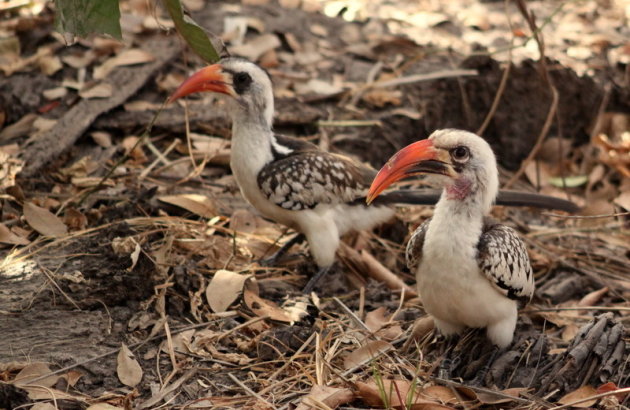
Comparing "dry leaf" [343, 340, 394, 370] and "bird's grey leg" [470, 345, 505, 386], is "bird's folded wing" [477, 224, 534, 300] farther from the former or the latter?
"dry leaf" [343, 340, 394, 370]

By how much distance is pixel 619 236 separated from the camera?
576 cm

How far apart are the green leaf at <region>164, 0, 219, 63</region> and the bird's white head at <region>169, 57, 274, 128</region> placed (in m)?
0.93

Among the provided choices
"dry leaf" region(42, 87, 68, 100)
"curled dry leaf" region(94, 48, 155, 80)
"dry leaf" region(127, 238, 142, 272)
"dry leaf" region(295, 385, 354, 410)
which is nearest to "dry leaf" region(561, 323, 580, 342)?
"dry leaf" region(295, 385, 354, 410)

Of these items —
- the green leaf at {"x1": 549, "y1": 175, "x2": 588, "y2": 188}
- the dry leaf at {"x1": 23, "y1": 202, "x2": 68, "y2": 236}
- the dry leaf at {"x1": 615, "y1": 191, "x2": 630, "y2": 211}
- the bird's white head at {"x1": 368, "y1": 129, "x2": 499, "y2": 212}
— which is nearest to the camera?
the bird's white head at {"x1": 368, "y1": 129, "x2": 499, "y2": 212}

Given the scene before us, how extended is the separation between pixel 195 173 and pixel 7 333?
1.88 metres

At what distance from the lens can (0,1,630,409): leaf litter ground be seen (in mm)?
3721

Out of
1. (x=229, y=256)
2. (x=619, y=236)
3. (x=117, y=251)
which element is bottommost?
(x=619, y=236)

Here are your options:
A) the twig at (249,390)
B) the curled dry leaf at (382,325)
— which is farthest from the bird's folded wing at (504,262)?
the twig at (249,390)

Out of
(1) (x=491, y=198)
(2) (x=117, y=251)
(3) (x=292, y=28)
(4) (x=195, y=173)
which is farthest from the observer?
(3) (x=292, y=28)

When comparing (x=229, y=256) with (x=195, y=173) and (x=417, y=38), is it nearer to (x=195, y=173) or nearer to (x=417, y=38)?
(x=195, y=173)

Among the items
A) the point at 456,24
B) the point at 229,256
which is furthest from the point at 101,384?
the point at 456,24

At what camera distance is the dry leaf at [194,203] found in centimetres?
502

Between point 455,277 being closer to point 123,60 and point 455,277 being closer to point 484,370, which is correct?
point 484,370

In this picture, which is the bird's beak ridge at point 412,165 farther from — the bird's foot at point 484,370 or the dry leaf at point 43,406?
the dry leaf at point 43,406
